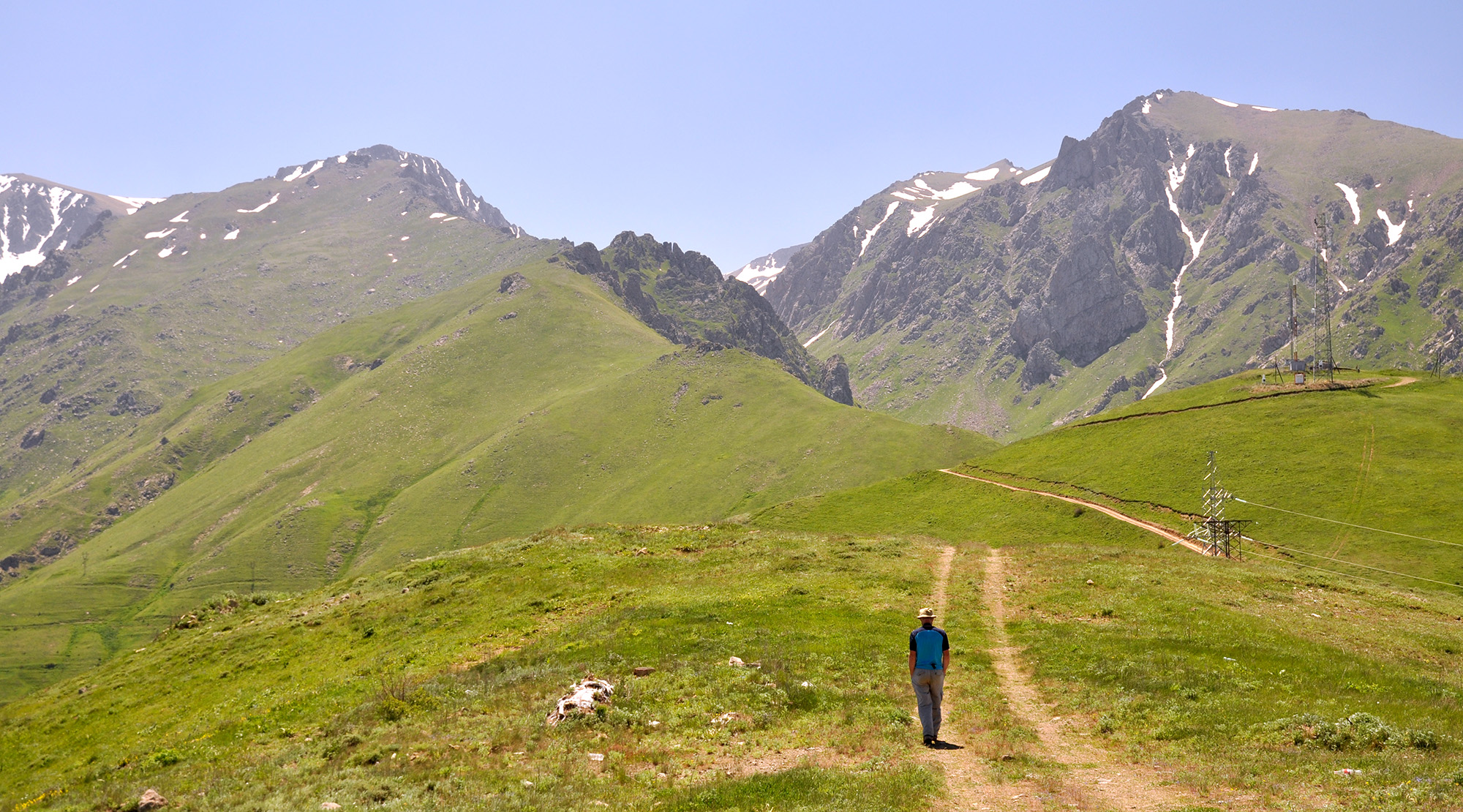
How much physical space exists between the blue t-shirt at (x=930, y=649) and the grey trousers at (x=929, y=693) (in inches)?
6.2

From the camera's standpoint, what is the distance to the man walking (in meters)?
22.5

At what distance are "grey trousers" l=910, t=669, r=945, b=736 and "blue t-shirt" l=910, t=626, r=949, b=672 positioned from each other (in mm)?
157

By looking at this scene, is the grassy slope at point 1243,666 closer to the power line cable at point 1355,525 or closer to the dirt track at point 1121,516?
the dirt track at point 1121,516

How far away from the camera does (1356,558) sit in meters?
74.3

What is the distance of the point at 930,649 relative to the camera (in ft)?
74.1

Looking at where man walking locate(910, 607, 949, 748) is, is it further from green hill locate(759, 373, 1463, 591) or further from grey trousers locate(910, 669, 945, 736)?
green hill locate(759, 373, 1463, 591)

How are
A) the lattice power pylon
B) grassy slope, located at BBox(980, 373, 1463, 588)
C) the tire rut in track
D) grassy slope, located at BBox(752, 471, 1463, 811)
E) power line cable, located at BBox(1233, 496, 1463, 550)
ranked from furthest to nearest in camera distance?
grassy slope, located at BBox(980, 373, 1463, 588) → power line cable, located at BBox(1233, 496, 1463, 550) → the lattice power pylon → grassy slope, located at BBox(752, 471, 1463, 811) → the tire rut in track

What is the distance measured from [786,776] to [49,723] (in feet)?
128

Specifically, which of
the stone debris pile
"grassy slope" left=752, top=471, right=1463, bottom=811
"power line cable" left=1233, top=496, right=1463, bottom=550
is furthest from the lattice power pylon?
the stone debris pile

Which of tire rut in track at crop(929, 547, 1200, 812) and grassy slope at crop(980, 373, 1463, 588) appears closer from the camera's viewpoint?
tire rut in track at crop(929, 547, 1200, 812)

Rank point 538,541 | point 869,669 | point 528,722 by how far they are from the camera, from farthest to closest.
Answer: point 538,541
point 869,669
point 528,722

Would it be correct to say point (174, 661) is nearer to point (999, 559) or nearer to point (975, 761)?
point (975, 761)

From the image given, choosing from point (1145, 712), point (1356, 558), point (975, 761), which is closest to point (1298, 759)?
point (1145, 712)

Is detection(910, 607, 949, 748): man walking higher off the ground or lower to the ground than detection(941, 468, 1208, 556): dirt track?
higher
